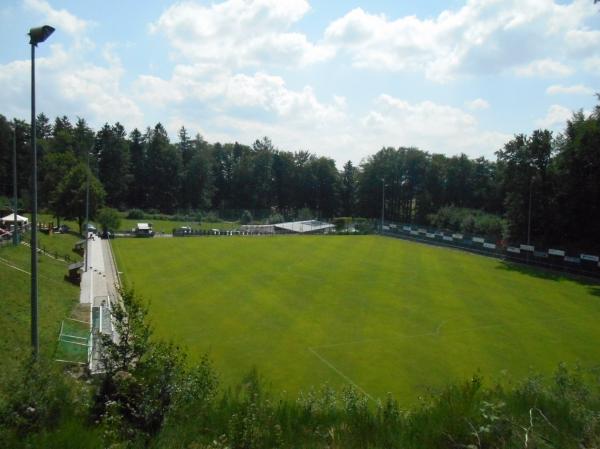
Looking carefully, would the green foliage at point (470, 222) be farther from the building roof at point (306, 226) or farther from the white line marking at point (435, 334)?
the white line marking at point (435, 334)

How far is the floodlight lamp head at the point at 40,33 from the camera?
39.5ft

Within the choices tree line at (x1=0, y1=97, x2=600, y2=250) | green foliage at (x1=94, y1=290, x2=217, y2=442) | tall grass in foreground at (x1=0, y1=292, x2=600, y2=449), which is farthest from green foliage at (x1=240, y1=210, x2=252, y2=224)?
tall grass in foreground at (x1=0, y1=292, x2=600, y2=449)

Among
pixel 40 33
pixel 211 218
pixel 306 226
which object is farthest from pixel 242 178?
pixel 40 33

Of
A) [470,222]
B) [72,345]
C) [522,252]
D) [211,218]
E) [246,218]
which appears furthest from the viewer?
[211,218]

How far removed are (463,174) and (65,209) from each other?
7094 centimetres

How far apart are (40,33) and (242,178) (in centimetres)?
9968

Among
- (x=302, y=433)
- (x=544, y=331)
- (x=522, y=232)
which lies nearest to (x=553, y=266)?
(x=522, y=232)

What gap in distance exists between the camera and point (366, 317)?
26.0 m

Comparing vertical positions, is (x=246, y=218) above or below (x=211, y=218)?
above

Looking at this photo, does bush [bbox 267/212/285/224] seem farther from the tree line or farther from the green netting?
the green netting

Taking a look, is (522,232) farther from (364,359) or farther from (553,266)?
(364,359)

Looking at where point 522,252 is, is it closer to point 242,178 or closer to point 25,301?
point 25,301

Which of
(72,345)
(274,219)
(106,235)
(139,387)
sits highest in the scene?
(139,387)

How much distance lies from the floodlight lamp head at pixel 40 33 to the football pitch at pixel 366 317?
374 inches
